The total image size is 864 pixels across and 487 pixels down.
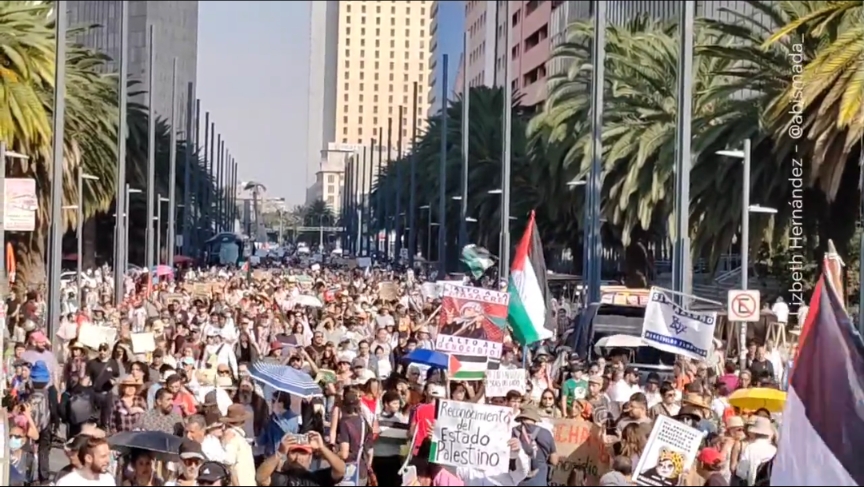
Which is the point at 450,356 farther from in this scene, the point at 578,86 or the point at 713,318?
the point at 578,86

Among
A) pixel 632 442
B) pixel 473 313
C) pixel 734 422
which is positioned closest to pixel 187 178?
pixel 473 313

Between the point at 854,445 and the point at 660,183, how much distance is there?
2724cm

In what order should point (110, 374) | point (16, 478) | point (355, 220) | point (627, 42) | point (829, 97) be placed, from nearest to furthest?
point (16, 478), point (110, 374), point (829, 97), point (627, 42), point (355, 220)

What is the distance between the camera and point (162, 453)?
11336 mm

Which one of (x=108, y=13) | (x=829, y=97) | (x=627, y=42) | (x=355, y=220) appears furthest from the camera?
(x=108, y=13)

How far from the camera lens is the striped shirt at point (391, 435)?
1344 cm

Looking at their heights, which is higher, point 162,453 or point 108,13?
point 108,13

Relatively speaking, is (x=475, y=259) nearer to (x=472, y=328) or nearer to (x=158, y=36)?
(x=472, y=328)

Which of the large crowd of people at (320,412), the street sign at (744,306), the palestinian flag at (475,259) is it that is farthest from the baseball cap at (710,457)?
the palestinian flag at (475,259)

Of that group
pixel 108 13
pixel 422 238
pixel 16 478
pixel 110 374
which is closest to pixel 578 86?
pixel 110 374

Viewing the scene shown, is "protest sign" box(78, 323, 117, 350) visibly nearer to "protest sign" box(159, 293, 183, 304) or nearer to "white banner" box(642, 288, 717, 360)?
"white banner" box(642, 288, 717, 360)

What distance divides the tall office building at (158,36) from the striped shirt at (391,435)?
134m

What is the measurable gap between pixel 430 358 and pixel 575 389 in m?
2.11

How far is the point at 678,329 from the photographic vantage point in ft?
51.4
